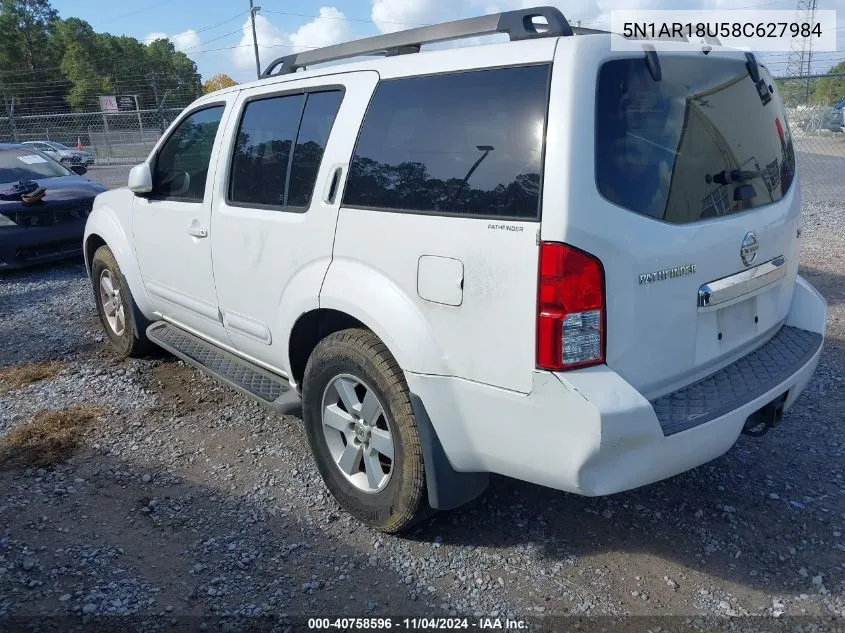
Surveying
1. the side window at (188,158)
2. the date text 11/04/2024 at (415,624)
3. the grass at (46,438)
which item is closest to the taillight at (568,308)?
the date text 11/04/2024 at (415,624)

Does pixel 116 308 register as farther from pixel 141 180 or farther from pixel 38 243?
pixel 38 243

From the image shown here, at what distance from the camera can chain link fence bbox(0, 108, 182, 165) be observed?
30.1 metres

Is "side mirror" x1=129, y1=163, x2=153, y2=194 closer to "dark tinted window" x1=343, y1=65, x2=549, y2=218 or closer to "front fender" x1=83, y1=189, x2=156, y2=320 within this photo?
"front fender" x1=83, y1=189, x2=156, y2=320

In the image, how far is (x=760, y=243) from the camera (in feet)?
9.29

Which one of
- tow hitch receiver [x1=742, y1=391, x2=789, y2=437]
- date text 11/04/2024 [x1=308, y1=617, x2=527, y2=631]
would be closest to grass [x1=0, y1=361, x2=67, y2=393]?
date text 11/04/2024 [x1=308, y1=617, x2=527, y2=631]

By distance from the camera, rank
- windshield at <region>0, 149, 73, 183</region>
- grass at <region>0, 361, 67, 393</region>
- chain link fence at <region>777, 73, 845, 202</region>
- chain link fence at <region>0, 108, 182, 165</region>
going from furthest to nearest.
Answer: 1. chain link fence at <region>0, 108, 182, 165</region>
2. chain link fence at <region>777, 73, 845, 202</region>
3. windshield at <region>0, 149, 73, 183</region>
4. grass at <region>0, 361, 67, 393</region>

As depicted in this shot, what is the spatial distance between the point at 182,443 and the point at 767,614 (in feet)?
10.3

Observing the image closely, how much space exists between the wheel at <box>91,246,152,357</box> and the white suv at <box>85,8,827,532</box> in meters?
1.98

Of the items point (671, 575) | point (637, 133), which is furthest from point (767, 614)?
point (637, 133)

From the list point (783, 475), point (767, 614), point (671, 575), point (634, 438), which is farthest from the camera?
point (783, 475)

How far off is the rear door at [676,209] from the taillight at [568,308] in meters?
0.04

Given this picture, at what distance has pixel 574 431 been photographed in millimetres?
2332

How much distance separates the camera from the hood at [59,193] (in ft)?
26.5

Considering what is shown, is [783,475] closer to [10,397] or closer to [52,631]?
[52,631]
